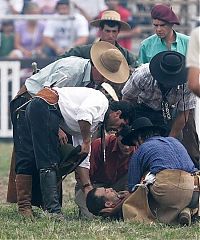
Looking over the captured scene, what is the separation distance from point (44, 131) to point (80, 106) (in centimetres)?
39

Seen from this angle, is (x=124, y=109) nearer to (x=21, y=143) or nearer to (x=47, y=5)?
(x=21, y=143)

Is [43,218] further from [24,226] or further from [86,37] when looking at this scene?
[86,37]

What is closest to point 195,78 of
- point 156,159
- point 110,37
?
point 156,159

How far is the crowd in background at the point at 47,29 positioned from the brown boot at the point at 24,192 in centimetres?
874

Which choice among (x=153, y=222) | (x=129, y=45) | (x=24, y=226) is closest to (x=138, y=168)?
(x=153, y=222)

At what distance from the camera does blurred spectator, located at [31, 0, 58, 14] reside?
19.8 m

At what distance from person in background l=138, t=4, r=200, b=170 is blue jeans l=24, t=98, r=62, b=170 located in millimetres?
1939

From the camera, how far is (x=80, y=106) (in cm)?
977

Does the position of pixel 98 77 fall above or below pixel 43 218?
above

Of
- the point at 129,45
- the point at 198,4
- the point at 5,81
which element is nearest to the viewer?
the point at 5,81

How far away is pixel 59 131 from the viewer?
396 inches

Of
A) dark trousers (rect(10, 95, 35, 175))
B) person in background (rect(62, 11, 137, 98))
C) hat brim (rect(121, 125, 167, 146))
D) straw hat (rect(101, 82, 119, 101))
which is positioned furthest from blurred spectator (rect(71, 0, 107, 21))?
hat brim (rect(121, 125, 167, 146))

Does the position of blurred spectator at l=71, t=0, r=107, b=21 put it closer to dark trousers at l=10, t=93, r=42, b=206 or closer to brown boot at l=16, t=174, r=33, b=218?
dark trousers at l=10, t=93, r=42, b=206

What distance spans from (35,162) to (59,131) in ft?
1.16
